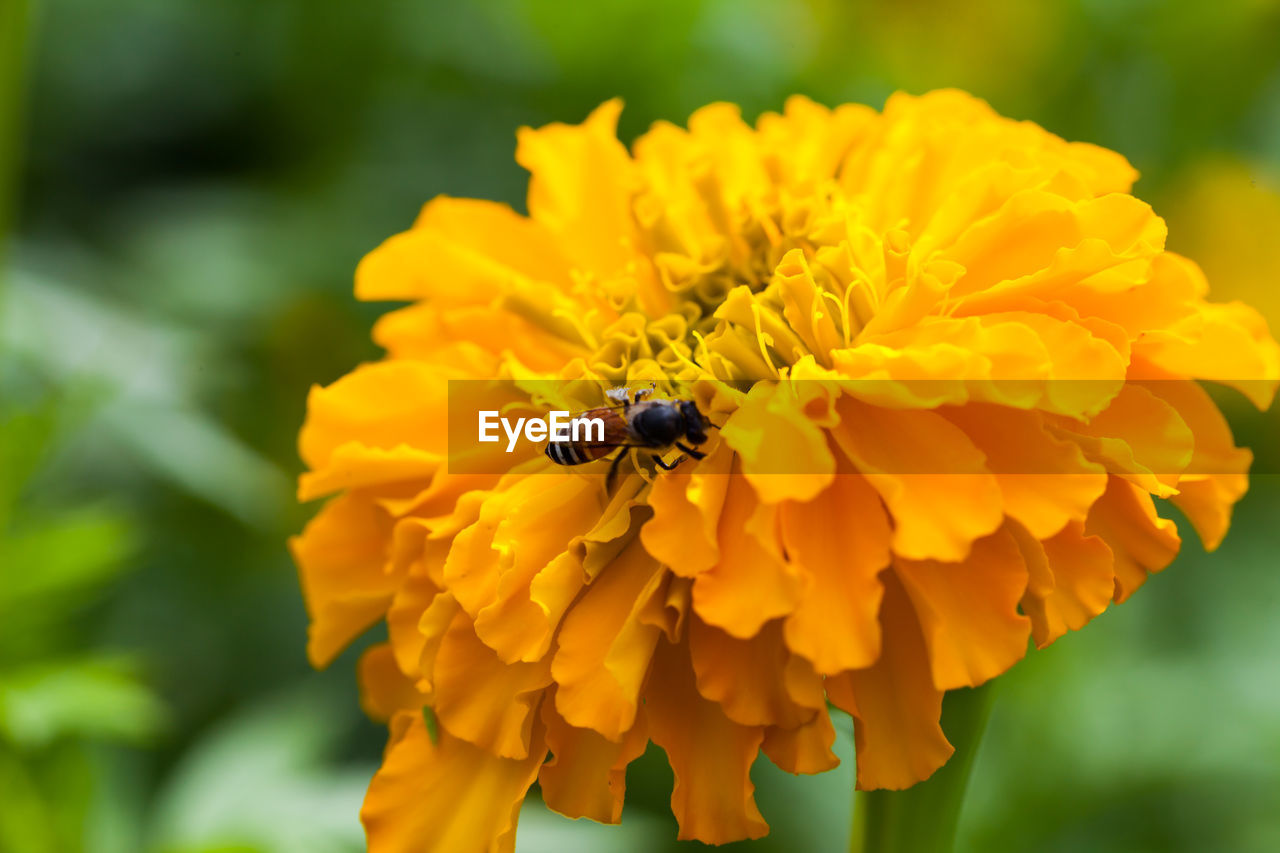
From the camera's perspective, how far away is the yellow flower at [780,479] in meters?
0.72

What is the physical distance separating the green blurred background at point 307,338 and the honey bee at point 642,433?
246 mm

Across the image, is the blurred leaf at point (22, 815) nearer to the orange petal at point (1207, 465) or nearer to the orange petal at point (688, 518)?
the orange petal at point (688, 518)

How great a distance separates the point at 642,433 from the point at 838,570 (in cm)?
16

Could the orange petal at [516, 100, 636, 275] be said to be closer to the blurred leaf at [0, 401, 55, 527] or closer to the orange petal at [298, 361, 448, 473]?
the orange petal at [298, 361, 448, 473]

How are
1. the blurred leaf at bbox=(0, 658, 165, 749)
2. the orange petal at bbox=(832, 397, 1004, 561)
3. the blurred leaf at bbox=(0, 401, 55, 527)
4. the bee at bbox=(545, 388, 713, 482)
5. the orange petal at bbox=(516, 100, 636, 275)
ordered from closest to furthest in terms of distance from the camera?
the orange petal at bbox=(832, 397, 1004, 561) → the bee at bbox=(545, 388, 713, 482) → the orange petal at bbox=(516, 100, 636, 275) → the blurred leaf at bbox=(0, 658, 165, 749) → the blurred leaf at bbox=(0, 401, 55, 527)

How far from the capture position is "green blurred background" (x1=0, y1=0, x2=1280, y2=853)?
4.33 feet

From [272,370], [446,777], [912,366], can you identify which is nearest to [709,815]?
[446,777]

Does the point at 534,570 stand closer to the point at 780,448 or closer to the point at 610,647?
the point at 610,647

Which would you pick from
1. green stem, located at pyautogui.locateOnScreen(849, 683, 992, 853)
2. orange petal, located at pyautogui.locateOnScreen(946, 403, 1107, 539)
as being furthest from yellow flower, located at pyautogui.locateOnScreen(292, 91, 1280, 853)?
green stem, located at pyautogui.locateOnScreen(849, 683, 992, 853)

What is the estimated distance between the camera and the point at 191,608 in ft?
6.18

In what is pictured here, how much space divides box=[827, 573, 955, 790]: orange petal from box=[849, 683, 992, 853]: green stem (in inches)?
3.6

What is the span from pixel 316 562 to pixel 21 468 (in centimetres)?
54

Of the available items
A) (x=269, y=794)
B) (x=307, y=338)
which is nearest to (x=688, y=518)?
(x=269, y=794)

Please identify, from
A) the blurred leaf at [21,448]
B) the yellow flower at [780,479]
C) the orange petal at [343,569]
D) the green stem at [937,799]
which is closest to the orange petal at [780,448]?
the yellow flower at [780,479]
